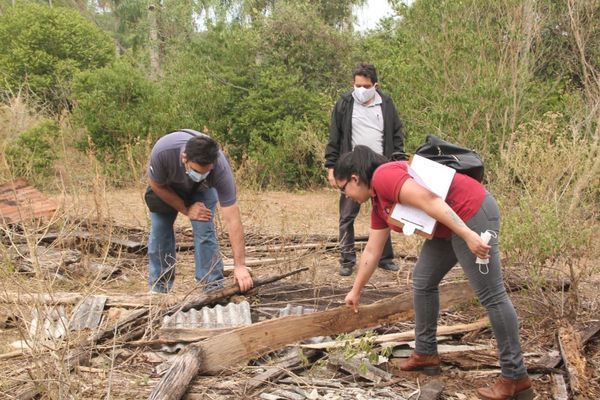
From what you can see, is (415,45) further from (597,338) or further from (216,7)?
(216,7)

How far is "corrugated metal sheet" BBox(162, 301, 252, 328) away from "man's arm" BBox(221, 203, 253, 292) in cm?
18

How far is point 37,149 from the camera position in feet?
40.0

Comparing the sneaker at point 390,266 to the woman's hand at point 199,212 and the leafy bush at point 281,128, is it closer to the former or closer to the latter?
the woman's hand at point 199,212

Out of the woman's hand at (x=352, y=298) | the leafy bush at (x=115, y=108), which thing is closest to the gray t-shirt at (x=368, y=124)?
the woman's hand at (x=352, y=298)

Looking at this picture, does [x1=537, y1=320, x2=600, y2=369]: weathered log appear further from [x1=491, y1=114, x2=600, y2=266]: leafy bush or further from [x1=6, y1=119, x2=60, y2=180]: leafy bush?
[x1=6, y1=119, x2=60, y2=180]: leafy bush

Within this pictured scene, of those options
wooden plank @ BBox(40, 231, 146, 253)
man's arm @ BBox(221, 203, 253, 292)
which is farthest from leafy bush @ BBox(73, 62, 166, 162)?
man's arm @ BBox(221, 203, 253, 292)

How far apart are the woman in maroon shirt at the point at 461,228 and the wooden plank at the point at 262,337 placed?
0.82 meters

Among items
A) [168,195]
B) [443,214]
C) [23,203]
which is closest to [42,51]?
[23,203]

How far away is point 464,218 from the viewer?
332cm

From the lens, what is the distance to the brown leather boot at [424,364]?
391cm

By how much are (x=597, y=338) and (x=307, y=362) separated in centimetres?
215

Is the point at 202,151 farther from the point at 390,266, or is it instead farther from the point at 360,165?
the point at 390,266

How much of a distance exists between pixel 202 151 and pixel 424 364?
1.98 metres

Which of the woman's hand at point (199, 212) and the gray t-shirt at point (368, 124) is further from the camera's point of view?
the gray t-shirt at point (368, 124)
